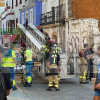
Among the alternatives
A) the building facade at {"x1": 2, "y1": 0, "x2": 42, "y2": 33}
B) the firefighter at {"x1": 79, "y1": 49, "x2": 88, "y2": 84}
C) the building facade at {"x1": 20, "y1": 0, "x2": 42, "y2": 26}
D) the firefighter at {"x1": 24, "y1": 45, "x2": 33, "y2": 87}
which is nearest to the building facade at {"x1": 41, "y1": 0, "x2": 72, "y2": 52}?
the building facade at {"x1": 20, "y1": 0, "x2": 42, "y2": 26}

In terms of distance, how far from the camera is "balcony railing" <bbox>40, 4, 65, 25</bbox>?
25578mm

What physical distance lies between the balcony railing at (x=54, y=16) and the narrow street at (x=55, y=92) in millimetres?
11947

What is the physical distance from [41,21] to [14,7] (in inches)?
454

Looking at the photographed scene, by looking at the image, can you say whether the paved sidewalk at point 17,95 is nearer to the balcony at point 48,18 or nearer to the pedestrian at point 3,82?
the pedestrian at point 3,82

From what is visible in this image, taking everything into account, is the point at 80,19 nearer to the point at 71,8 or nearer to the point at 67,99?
the point at 71,8

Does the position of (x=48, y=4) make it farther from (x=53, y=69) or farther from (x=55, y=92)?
(x=55, y=92)

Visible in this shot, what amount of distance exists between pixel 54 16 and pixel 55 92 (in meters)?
15.6

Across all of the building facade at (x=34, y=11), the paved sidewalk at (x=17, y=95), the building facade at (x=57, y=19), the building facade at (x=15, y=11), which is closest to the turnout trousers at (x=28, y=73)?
the paved sidewalk at (x=17, y=95)

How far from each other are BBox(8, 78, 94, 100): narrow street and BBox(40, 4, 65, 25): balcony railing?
39.2 feet

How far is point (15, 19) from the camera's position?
136 ft

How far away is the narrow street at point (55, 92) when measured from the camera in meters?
10.6

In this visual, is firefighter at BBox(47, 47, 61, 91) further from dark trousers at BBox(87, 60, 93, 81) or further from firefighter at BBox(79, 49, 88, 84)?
dark trousers at BBox(87, 60, 93, 81)

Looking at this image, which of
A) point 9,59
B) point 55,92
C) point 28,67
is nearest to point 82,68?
point 28,67

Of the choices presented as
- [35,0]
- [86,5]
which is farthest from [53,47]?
[35,0]
